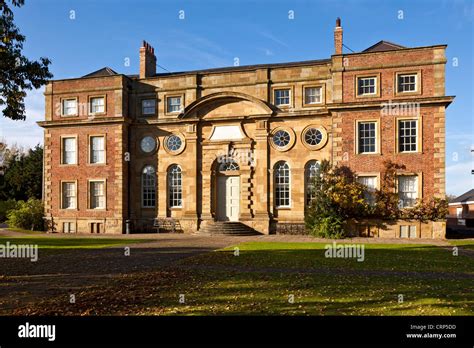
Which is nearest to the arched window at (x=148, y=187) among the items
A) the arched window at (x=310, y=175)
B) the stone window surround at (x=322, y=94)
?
the arched window at (x=310, y=175)

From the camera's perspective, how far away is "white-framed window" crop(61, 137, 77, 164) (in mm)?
27578

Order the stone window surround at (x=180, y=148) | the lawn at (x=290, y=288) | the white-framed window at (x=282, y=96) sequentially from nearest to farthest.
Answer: the lawn at (x=290, y=288) < the white-framed window at (x=282, y=96) < the stone window surround at (x=180, y=148)

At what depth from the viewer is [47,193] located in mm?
27578

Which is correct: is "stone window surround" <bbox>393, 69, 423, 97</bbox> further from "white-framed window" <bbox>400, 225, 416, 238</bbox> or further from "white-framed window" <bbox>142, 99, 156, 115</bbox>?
"white-framed window" <bbox>142, 99, 156, 115</bbox>

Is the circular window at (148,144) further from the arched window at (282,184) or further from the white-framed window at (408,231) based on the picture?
the white-framed window at (408,231)

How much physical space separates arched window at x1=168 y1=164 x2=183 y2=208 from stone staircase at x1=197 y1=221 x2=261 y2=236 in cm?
302

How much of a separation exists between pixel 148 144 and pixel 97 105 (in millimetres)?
4517

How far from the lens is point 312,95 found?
24562 millimetres

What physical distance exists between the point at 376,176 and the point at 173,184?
42.4ft

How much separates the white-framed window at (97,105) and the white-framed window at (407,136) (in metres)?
19.2

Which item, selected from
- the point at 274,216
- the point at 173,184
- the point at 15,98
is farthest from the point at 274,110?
the point at 15,98

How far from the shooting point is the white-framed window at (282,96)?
25.0 meters

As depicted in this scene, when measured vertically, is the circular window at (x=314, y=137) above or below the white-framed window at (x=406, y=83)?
below

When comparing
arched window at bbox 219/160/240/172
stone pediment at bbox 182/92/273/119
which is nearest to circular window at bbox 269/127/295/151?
stone pediment at bbox 182/92/273/119
